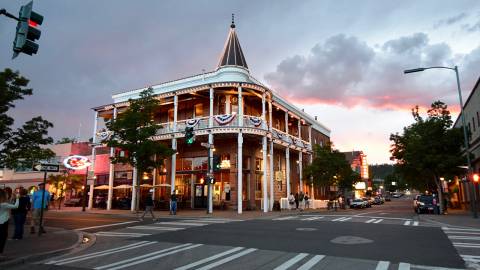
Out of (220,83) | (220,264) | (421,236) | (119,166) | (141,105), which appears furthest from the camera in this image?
(119,166)

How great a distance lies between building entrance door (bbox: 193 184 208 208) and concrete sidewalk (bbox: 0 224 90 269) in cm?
1736

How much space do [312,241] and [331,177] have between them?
28.3 metres

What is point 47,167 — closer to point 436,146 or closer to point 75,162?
point 75,162

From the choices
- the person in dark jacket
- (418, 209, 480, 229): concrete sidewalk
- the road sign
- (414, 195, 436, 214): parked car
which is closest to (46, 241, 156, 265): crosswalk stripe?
the person in dark jacket

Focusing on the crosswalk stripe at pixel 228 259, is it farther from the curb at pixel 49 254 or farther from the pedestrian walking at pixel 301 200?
the pedestrian walking at pixel 301 200

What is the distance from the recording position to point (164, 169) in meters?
32.9

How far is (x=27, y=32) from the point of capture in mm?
8812

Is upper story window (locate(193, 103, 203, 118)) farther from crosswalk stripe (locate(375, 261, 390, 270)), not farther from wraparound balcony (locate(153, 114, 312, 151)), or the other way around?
crosswalk stripe (locate(375, 261, 390, 270))

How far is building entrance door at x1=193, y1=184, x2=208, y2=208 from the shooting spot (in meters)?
30.8

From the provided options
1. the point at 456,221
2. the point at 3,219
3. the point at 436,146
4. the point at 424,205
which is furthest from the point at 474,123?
the point at 3,219

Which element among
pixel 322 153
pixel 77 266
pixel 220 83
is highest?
pixel 220 83

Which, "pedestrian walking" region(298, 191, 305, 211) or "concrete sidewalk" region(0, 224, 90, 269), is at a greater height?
"pedestrian walking" region(298, 191, 305, 211)

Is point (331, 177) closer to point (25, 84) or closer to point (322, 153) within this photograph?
point (322, 153)

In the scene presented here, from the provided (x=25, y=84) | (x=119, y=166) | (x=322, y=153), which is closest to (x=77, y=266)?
(x=25, y=84)
